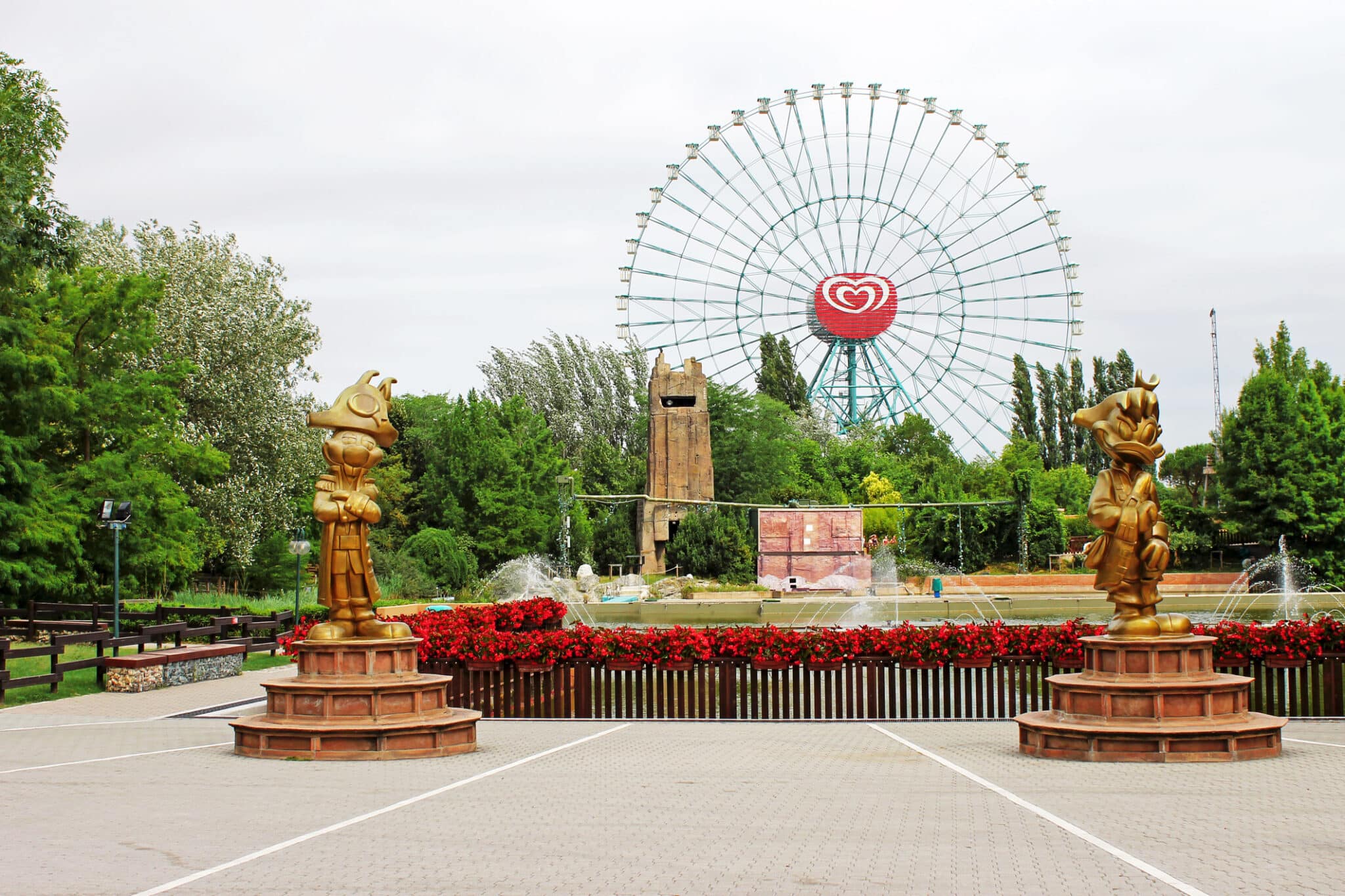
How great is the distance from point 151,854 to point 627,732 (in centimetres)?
688

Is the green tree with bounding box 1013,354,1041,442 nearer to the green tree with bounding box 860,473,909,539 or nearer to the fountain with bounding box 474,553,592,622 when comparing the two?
the green tree with bounding box 860,473,909,539

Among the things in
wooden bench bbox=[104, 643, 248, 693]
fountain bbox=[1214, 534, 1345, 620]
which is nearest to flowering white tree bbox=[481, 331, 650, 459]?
fountain bbox=[1214, 534, 1345, 620]

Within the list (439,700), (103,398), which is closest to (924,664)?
(439,700)

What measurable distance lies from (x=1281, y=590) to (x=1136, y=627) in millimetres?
39440

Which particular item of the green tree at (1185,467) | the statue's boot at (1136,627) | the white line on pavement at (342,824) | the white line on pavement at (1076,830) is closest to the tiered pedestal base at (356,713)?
the white line on pavement at (342,824)

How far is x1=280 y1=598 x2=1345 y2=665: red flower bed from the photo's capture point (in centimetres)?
1457

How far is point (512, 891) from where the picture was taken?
19.7 ft

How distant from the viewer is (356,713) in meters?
11.2

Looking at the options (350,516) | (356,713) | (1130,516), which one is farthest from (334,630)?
(1130,516)

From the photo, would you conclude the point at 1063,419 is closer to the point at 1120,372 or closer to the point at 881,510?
the point at 1120,372

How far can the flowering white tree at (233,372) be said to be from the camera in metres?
37.3

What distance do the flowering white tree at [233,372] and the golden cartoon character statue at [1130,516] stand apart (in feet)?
98.6

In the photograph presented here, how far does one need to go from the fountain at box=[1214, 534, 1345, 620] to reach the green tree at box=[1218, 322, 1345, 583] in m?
0.53

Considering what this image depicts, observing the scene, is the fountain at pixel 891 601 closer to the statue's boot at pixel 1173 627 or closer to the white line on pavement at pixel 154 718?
the white line on pavement at pixel 154 718
